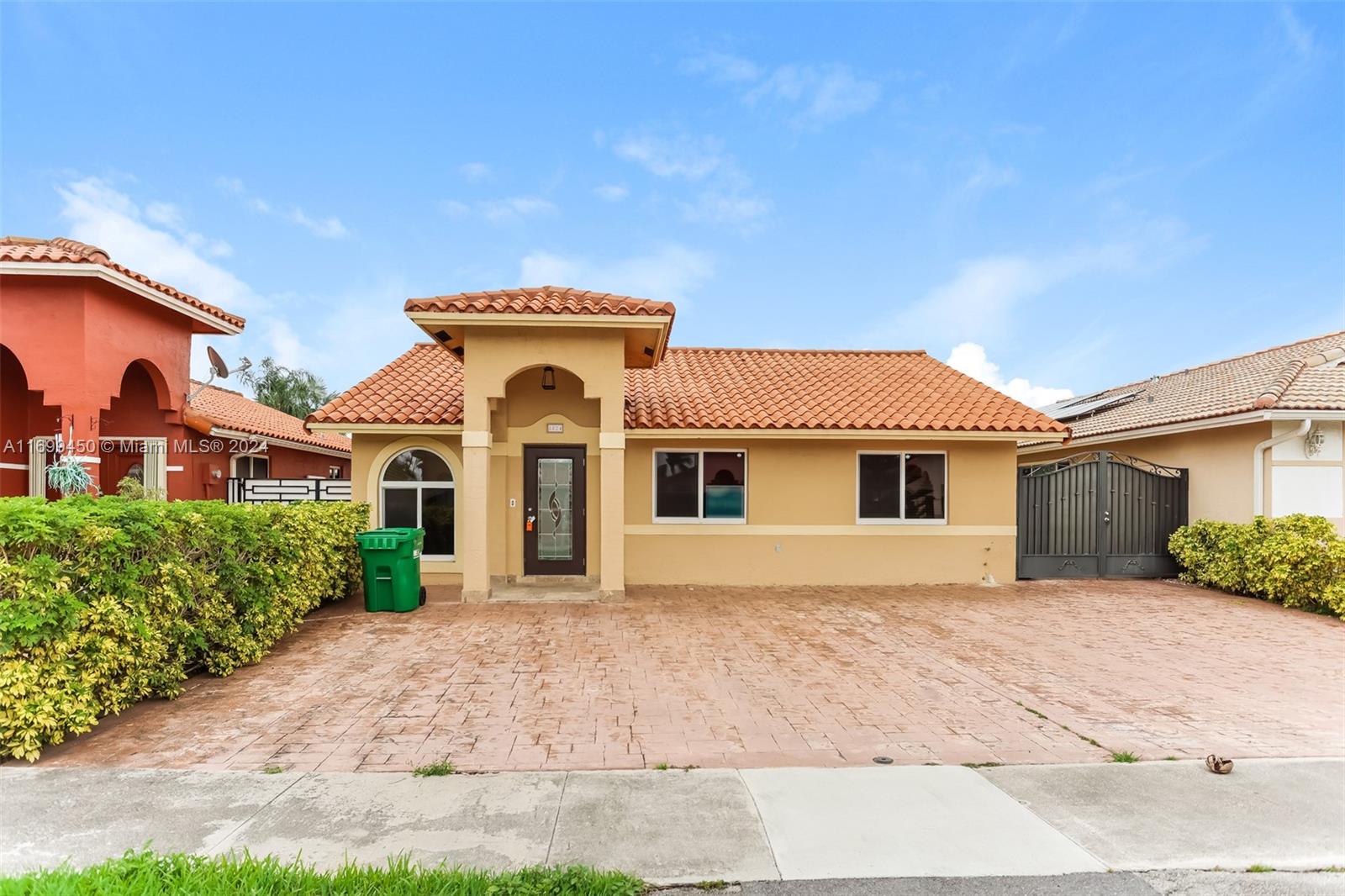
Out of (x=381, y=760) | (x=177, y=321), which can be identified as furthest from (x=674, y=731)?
(x=177, y=321)

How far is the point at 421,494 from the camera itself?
38.9 feet

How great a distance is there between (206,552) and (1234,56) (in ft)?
56.8

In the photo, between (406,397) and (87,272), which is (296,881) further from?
(87,272)

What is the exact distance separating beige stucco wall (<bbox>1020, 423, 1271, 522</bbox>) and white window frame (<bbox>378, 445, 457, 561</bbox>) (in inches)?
588

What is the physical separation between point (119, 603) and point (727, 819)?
17.2 feet

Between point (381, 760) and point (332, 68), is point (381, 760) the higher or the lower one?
the lower one

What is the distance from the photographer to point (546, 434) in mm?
11844

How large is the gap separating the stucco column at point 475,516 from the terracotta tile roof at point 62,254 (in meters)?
6.05

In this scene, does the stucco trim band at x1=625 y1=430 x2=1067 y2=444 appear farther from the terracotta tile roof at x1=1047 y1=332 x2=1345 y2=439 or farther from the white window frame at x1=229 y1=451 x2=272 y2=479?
the white window frame at x1=229 y1=451 x2=272 y2=479

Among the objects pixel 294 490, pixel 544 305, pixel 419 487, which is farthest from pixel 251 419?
pixel 544 305

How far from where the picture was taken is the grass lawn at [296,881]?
295cm

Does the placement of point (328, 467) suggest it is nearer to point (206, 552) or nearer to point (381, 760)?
point (206, 552)

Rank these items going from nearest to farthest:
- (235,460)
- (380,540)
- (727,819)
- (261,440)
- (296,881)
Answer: (296,881) → (727,819) → (380,540) → (235,460) → (261,440)

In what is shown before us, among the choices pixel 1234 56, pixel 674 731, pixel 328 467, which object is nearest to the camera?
pixel 674 731
